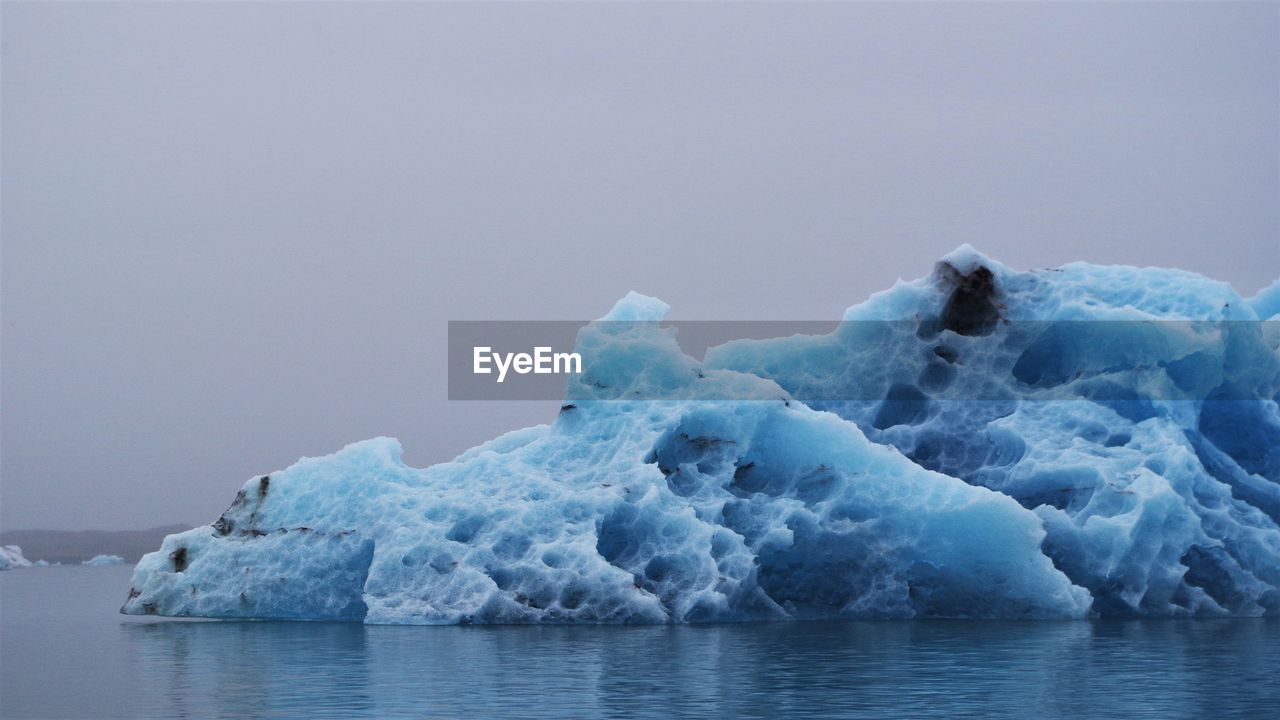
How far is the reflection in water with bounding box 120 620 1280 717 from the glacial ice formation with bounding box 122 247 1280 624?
1003 mm

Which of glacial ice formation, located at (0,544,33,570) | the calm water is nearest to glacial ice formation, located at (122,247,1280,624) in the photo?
the calm water

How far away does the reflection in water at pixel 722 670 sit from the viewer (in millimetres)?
12023

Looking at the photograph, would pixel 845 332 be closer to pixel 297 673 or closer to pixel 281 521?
pixel 281 521

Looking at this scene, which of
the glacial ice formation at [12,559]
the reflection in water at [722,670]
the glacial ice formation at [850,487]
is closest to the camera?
the reflection in water at [722,670]

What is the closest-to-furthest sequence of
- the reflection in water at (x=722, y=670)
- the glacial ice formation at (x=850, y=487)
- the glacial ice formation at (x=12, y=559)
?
1. the reflection in water at (x=722, y=670)
2. the glacial ice formation at (x=850, y=487)
3. the glacial ice formation at (x=12, y=559)

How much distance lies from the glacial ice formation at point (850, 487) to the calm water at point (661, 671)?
944 millimetres

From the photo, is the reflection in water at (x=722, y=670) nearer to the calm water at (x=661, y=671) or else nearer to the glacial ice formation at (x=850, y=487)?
the calm water at (x=661, y=671)

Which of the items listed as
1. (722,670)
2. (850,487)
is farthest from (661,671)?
(850,487)

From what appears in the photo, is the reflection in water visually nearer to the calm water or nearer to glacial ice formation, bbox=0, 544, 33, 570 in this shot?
the calm water

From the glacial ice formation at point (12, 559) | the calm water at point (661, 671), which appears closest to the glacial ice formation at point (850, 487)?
the calm water at point (661, 671)

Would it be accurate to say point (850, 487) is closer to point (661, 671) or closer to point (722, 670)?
point (722, 670)

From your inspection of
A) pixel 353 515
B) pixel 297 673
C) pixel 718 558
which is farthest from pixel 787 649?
pixel 353 515

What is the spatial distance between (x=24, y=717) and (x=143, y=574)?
1046cm

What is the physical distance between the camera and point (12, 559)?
7981 cm
